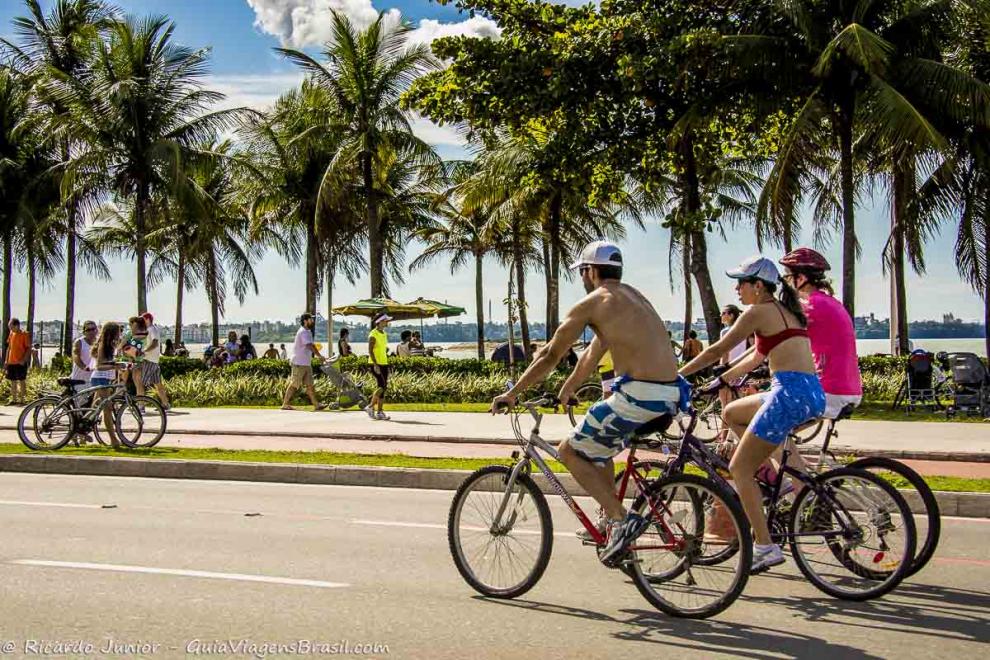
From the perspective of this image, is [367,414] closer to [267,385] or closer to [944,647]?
[267,385]

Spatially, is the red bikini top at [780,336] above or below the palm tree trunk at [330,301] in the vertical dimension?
below

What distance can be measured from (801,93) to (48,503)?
698 inches

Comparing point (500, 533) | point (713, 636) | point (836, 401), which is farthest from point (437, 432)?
point (713, 636)

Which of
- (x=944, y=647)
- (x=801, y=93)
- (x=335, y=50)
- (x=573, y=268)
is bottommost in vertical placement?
(x=944, y=647)

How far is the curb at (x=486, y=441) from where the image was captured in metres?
13.0

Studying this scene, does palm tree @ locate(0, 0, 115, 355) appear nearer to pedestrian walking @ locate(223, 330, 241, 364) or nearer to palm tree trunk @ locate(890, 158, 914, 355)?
pedestrian walking @ locate(223, 330, 241, 364)

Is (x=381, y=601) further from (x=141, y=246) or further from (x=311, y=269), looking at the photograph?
(x=311, y=269)

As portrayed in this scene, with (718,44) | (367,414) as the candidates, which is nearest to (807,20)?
(718,44)

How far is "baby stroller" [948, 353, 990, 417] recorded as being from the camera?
19062 millimetres

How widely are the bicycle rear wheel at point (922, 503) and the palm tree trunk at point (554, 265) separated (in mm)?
26929

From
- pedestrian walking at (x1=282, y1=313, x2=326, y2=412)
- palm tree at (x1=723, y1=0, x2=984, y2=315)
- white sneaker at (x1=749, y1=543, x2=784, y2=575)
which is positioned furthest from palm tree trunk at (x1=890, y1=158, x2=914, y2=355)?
white sneaker at (x1=749, y1=543, x2=784, y2=575)

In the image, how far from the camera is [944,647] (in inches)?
204

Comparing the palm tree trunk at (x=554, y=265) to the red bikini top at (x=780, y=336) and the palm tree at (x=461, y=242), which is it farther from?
the red bikini top at (x=780, y=336)

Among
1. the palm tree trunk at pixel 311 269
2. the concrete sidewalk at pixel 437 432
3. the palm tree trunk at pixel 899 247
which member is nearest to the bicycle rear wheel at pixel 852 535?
the concrete sidewalk at pixel 437 432
